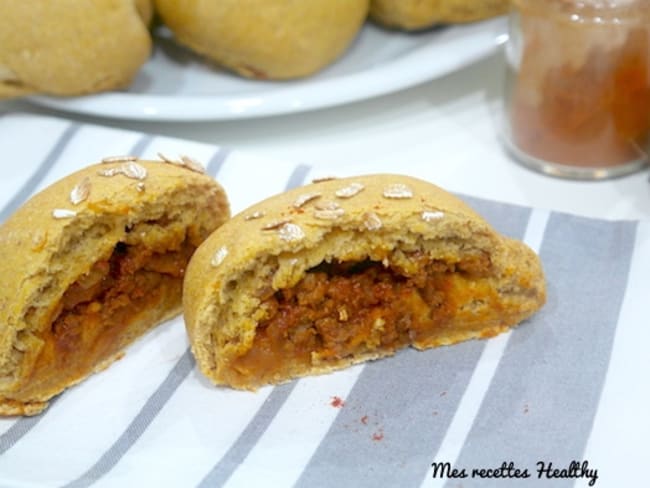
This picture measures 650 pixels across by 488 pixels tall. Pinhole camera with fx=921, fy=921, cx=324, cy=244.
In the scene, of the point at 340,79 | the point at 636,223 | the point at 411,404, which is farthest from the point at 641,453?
the point at 340,79

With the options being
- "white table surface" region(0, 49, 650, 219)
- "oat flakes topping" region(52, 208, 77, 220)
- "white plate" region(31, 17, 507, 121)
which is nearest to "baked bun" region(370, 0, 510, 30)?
"white plate" region(31, 17, 507, 121)

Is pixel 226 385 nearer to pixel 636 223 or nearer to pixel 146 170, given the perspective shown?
pixel 146 170

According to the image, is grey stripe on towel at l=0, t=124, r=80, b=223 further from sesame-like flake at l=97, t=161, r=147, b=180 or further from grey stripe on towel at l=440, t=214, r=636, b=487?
grey stripe on towel at l=440, t=214, r=636, b=487

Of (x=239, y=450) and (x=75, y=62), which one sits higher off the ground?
(x=75, y=62)

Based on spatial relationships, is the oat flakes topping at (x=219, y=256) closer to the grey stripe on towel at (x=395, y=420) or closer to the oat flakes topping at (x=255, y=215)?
the oat flakes topping at (x=255, y=215)

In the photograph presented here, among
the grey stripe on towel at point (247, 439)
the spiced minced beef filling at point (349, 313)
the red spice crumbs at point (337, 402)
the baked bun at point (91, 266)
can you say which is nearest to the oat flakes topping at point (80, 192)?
the baked bun at point (91, 266)

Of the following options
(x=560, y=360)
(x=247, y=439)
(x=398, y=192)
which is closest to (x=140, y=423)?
(x=247, y=439)
